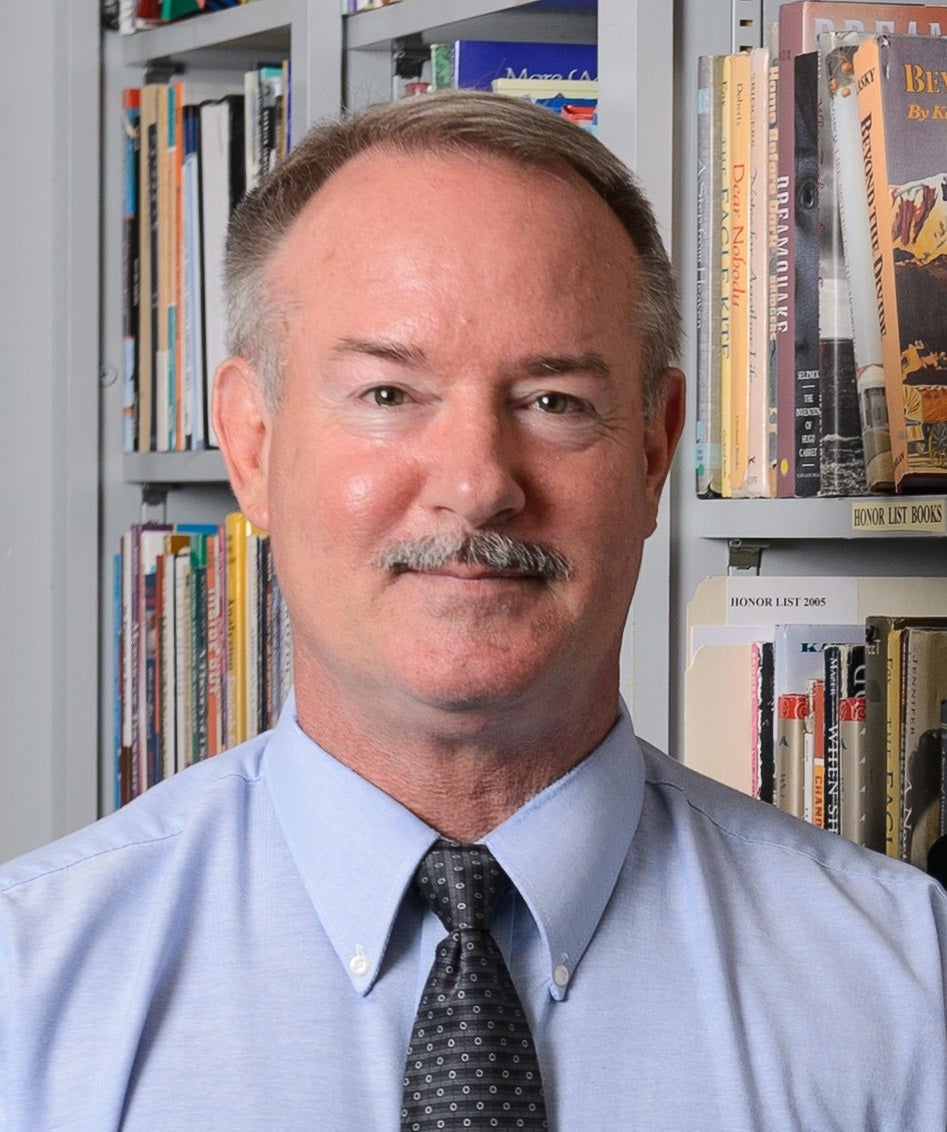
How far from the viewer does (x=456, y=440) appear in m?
1.03

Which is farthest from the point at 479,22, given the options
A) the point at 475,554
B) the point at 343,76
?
the point at 475,554

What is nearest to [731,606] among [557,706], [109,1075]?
[557,706]

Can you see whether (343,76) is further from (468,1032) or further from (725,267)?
(468,1032)

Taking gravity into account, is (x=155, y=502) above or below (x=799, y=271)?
below

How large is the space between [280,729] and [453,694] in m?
0.18

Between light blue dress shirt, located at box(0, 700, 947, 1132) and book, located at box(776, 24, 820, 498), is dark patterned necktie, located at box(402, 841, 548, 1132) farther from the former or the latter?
book, located at box(776, 24, 820, 498)

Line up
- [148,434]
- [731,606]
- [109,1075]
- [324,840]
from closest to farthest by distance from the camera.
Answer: [109,1075], [324,840], [731,606], [148,434]

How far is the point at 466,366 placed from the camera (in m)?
1.05

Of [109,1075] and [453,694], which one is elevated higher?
[453,694]

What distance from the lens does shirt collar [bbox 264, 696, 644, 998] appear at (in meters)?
1.05

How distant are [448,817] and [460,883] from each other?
53 millimetres

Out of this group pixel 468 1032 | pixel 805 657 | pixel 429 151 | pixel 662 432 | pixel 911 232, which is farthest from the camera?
pixel 805 657

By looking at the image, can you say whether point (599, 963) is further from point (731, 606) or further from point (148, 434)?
point (148, 434)

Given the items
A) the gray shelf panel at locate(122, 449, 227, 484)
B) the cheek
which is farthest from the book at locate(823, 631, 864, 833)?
the gray shelf panel at locate(122, 449, 227, 484)
